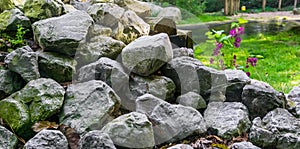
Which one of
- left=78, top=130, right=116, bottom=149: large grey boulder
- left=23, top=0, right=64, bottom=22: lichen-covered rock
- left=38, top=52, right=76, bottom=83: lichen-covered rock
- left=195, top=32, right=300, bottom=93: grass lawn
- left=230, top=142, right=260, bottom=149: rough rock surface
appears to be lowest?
left=195, top=32, right=300, bottom=93: grass lawn

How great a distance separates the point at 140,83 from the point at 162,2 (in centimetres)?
924

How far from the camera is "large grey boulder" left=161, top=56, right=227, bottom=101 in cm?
200

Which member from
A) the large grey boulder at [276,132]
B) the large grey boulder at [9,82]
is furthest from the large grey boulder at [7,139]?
the large grey boulder at [276,132]

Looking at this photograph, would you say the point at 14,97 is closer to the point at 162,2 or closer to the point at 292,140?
the point at 292,140

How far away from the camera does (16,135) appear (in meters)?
1.65

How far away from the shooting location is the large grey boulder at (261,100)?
1861 millimetres

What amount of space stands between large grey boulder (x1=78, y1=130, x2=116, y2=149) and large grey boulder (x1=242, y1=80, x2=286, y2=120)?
873 mm

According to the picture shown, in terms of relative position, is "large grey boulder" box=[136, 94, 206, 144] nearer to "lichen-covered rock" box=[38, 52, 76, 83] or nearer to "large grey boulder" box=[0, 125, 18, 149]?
"lichen-covered rock" box=[38, 52, 76, 83]

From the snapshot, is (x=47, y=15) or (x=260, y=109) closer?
(x=260, y=109)

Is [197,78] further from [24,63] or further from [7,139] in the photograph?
[7,139]

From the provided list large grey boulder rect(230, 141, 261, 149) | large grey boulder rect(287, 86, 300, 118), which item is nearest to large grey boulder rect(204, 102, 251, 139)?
large grey boulder rect(230, 141, 261, 149)

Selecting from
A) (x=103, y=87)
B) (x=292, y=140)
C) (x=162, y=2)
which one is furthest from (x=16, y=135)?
(x=162, y=2)

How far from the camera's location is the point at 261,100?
1882mm

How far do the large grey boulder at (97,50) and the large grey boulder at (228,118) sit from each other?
66 centimetres
